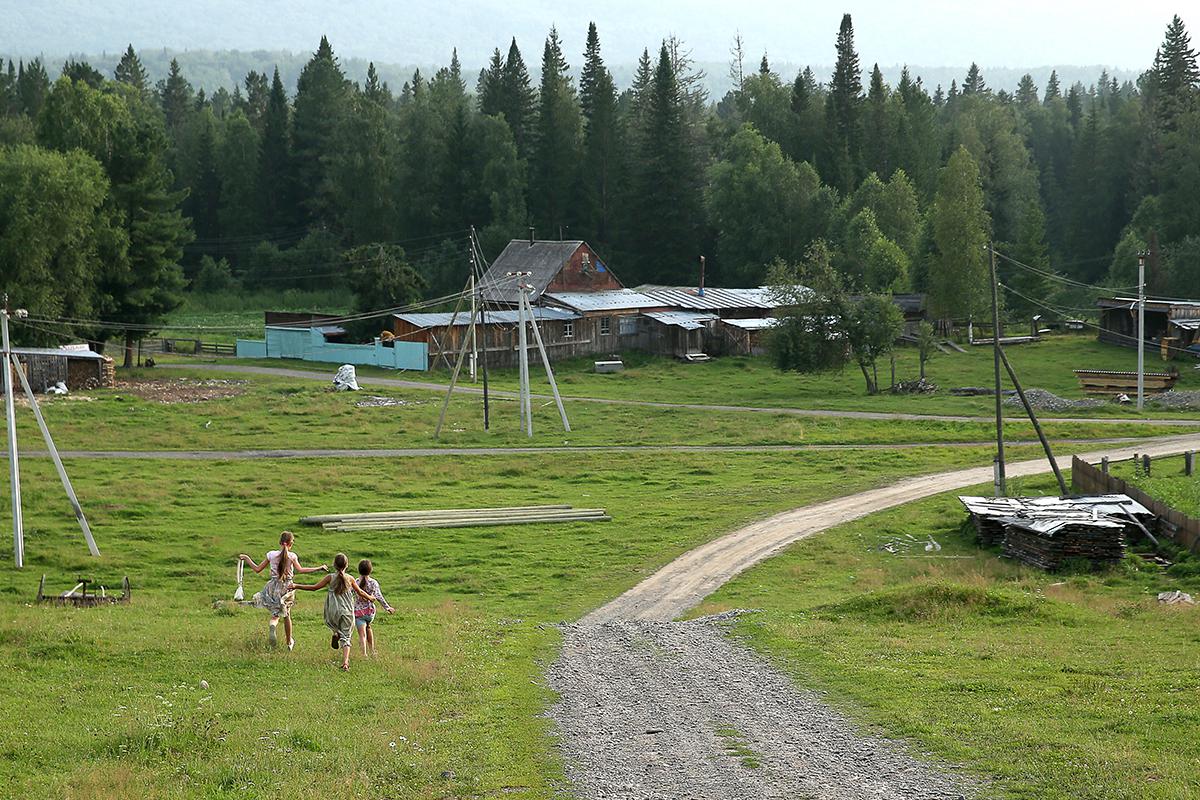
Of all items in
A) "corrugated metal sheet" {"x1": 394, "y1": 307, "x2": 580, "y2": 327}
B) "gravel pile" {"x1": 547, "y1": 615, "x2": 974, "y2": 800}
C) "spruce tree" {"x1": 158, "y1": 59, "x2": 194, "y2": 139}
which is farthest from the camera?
"spruce tree" {"x1": 158, "y1": 59, "x2": 194, "y2": 139}

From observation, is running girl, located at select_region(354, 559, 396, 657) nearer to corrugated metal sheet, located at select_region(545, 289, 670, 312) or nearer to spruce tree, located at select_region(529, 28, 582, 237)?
corrugated metal sheet, located at select_region(545, 289, 670, 312)

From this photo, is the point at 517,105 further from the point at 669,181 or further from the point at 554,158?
the point at 669,181

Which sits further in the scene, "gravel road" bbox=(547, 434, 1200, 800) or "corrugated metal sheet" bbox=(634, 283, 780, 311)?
"corrugated metal sheet" bbox=(634, 283, 780, 311)

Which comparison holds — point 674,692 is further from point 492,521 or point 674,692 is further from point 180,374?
point 180,374

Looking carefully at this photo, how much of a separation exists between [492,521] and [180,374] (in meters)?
46.2

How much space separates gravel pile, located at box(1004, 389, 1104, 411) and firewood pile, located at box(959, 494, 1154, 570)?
2687cm

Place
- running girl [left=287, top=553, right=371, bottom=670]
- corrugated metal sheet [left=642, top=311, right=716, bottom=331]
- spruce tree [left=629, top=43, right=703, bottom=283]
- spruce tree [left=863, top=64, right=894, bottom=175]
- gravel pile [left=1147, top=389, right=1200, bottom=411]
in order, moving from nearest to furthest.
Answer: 1. running girl [left=287, top=553, right=371, bottom=670]
2. gravel pile [left=1147, top=389, right=1200, bottom=411]
3. corrugated metal sheet [left=642, top=311, right=716, bottom=331]
4. spruce tree [left=629, top=43, right=703, bottom=283]
5. spruce tree [left=863, top=64, right=894, bottom=175]

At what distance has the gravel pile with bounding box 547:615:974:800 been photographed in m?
15.2

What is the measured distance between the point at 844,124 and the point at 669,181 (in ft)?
66.1

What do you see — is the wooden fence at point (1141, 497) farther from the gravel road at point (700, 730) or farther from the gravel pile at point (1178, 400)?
the gravel pile at point (1178, 400)

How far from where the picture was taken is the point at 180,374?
8156 centimetres

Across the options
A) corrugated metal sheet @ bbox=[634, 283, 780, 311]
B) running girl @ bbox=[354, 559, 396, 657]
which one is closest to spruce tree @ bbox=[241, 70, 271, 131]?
corrugated metal sheet @ bbox=[634, 283, 780, 311]

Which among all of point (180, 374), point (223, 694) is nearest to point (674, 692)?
point (223, 694)

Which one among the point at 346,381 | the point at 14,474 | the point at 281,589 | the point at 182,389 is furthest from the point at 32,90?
the point at 281,589
